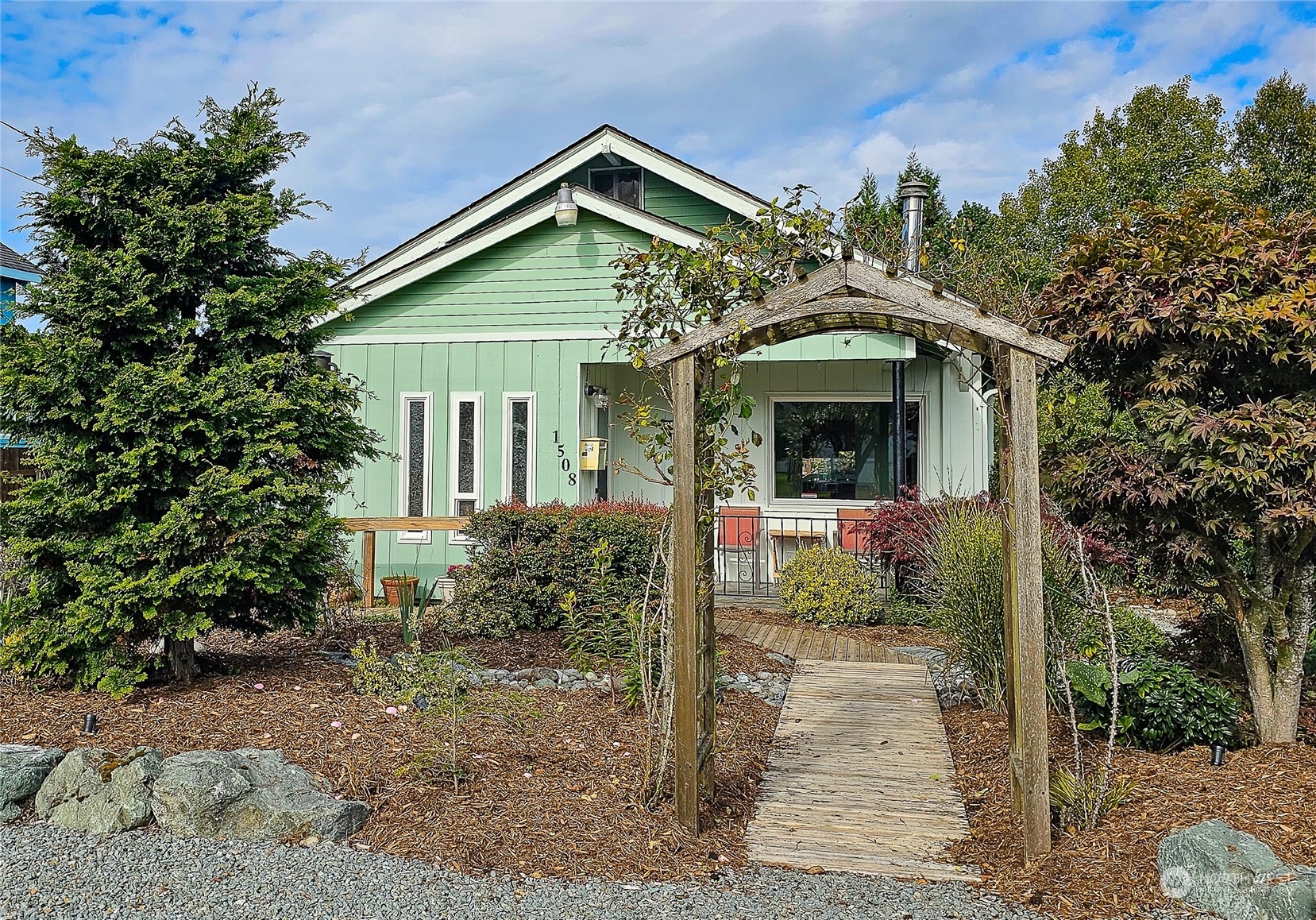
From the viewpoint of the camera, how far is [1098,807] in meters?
3.76

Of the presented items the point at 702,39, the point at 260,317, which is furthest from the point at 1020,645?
the point at 702,39

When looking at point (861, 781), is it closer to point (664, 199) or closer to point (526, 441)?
point (526, 441)

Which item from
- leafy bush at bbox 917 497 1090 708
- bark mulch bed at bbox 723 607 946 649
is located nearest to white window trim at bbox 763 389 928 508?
bark mulch bed at bbox 723 607 946 649

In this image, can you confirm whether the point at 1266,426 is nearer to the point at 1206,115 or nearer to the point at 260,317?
the point at 260,317

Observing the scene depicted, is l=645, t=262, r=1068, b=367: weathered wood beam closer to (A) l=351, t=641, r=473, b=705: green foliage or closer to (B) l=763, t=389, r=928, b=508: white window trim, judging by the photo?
(A) l=351, t=641, r=473, b=705: green foliage

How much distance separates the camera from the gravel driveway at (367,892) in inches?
127

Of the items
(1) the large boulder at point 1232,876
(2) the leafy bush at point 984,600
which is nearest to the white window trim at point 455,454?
(2) the leafy bush at point 984,600

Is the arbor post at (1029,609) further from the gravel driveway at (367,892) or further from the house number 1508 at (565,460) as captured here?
the house number 1508 at (565,460)

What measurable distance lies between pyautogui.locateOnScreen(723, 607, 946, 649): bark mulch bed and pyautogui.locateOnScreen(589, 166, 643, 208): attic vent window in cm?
607

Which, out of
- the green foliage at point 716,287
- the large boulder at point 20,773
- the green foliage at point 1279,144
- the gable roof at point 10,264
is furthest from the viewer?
the green foliage at point 1279,144

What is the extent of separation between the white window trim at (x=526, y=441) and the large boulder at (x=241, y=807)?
252 inches

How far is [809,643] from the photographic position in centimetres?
792

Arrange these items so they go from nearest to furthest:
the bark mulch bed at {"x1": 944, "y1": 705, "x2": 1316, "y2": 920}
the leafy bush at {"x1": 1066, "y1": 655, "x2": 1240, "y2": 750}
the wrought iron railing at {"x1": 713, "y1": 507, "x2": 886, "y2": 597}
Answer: the bark mulch bed at {"x1": 944, "y1": 705, "x2": 1316, "y2": 920} < the leafy bush at {"x1": 1066, "y1": 655, "x2": 1240, "y2": 750} < the wrought iron railing at {"x1": 713, "y1": 507, "x2": 886, "y2": 597}

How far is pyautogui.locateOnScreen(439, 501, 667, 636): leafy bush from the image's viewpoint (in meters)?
Answer: 7.50
